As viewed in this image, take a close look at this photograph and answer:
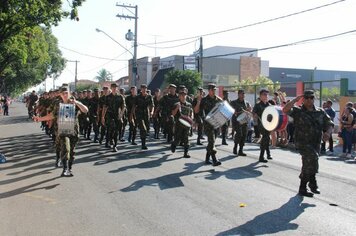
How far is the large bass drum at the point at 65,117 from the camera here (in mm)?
9188

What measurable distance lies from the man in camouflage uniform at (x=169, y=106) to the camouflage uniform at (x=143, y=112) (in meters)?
0.69

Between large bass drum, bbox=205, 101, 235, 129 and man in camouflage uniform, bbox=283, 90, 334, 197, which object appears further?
large bass drum, bbox=205, 101, 235, 129

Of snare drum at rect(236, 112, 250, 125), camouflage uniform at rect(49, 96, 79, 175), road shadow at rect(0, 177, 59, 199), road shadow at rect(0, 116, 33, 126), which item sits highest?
snare drum at rect(236, 112, 250, 125)

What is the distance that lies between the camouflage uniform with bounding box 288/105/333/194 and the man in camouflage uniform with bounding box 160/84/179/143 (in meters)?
6.46

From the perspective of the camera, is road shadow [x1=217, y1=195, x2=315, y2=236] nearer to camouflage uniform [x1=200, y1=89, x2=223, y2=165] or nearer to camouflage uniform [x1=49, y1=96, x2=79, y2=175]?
camouflage uniform [x1=200, y1=89, x2=223, y2=165]

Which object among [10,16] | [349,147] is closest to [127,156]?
[349,147]

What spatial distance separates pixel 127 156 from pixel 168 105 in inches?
121

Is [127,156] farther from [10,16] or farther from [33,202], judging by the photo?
[10,16]

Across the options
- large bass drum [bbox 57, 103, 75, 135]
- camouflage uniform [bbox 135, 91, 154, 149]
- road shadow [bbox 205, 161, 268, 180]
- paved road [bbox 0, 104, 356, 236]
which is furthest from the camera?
camouflage uniform [bbox 135, 91, 154, 149]

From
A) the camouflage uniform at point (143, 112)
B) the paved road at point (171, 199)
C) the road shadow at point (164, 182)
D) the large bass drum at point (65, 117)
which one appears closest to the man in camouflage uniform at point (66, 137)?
A: the large bass drum at point (65, 117)

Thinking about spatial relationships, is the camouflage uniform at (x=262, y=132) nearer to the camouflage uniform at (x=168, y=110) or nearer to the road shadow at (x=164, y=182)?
the road shadow at (x=164, y=182)

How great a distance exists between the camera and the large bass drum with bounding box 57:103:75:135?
9188 millimetres

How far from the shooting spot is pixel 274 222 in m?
6.11

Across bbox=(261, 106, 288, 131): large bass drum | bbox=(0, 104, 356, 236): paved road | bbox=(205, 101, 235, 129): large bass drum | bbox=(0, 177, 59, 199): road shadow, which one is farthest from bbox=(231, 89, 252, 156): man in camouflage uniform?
bbox=(0, 177, 59, 199): road shadow
